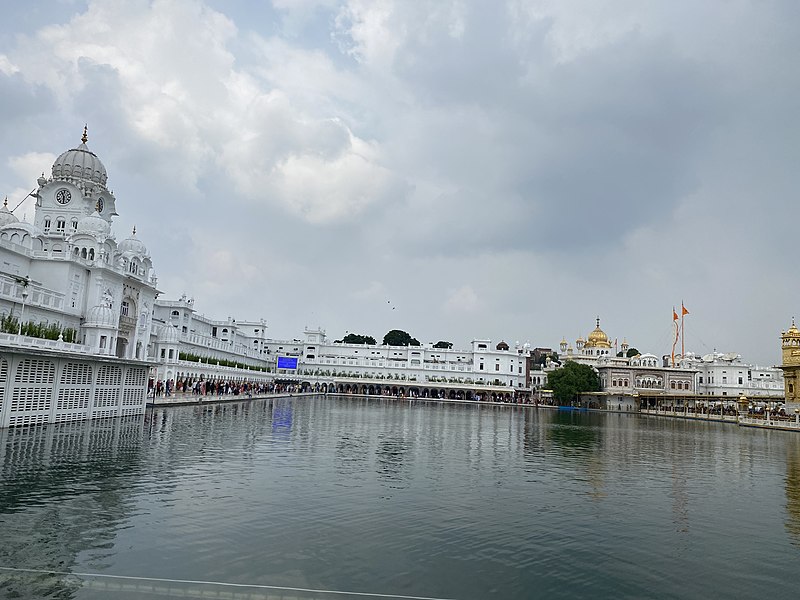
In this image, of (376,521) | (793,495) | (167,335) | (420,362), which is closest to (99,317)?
(167,335)

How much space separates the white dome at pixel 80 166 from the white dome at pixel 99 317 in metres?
20.2

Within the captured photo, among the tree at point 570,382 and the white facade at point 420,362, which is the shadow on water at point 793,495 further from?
the white facade at point 420,362

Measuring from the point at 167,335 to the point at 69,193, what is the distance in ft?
44.8

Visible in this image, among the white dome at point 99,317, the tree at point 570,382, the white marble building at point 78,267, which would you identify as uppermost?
the white marble building at point 78,267

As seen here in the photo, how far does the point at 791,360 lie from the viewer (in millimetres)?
55281

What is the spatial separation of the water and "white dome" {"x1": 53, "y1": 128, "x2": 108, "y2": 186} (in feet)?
114

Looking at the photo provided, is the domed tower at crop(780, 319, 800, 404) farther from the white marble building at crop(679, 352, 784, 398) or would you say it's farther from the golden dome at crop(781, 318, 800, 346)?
the white marble building at crop(679, 352, 784, 398)

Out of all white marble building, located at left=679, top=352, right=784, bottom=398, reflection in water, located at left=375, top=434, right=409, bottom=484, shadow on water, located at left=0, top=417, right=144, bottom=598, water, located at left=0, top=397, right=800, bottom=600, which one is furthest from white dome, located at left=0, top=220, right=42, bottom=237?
white marble building, located at left=679, top=352, right=784, bottom=398

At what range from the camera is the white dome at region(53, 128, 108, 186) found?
2004 inches

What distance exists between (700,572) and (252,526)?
7.70m

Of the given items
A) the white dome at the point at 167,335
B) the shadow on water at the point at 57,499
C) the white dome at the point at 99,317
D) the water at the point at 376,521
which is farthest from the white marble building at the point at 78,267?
the water at the point at 376,521

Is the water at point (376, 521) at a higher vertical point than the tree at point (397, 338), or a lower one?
lower

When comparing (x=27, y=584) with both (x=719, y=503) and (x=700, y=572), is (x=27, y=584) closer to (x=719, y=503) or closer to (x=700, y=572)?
(x=700, y=572)

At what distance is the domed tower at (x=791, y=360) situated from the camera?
5462cm
